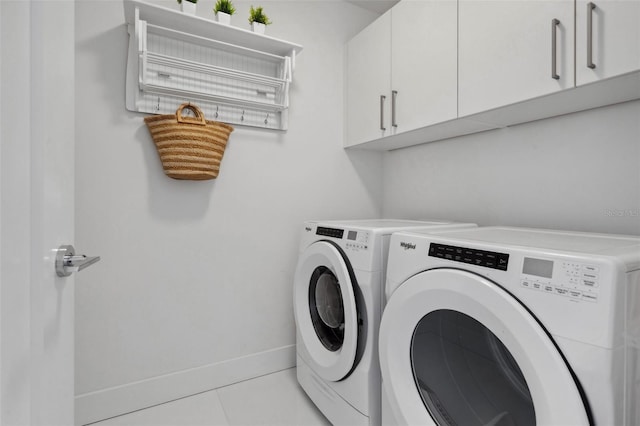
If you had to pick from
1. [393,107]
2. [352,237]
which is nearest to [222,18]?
[393,107]

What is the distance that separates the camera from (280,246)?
79.7 inches

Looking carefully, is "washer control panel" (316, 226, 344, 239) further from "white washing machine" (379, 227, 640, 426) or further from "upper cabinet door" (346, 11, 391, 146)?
"upper cabinet door" (346, 11, 391, 146)

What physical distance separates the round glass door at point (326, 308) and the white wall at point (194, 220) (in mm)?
385

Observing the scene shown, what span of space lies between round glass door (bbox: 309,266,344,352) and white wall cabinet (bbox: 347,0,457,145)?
87 cm

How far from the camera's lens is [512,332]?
0.76 m

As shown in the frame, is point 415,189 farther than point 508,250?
Yes

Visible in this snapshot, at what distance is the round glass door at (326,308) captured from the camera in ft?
5.23

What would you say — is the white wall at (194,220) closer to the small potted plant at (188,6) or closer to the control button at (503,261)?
the small potted plant at (188,6)

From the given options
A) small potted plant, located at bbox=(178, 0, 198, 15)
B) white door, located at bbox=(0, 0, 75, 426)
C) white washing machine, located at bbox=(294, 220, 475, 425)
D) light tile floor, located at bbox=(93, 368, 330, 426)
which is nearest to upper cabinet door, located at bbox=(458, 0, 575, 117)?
white washing machine, located at bbox=(294, 220, 475, 425)

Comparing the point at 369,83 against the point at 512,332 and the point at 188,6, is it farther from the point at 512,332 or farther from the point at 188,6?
the point at 512,332

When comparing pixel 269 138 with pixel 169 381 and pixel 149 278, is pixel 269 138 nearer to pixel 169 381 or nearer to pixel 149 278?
pixel 149 278

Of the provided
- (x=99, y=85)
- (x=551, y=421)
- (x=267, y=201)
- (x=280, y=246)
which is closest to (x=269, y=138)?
(x=267, y=201)

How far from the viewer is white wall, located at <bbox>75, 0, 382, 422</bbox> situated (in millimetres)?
1557

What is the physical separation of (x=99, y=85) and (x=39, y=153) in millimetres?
1267
